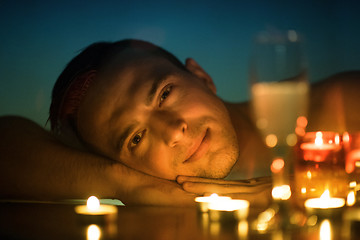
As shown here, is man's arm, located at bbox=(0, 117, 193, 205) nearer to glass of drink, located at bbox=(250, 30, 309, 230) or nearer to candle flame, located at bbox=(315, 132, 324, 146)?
candle flame, located at bbox=(315, 132, 324, 146)

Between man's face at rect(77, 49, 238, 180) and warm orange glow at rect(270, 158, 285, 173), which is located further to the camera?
man's face at rect(77, 49, 238, 180)

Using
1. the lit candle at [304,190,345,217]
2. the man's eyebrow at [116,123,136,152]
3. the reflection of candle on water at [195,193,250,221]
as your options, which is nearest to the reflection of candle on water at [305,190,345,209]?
the lit candle at [304,190,345,217]

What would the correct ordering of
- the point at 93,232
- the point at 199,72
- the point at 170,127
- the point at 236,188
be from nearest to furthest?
1. the point at 93,232
2. the point at 236,188
3. the point at 170,127
4. the point at 199,72

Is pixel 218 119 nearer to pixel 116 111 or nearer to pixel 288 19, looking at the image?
pixel 116 111

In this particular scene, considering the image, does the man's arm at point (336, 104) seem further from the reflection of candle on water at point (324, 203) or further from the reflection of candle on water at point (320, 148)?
the reflection of candle on water at point (324, 203)

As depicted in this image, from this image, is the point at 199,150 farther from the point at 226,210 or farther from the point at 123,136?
the point at 226,210

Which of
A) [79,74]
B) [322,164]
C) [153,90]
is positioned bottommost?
[322,164]

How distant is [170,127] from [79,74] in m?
0.58

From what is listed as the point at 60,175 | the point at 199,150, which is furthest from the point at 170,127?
the point at 60,175

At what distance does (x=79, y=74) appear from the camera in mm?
1850

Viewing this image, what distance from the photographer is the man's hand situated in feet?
4.22

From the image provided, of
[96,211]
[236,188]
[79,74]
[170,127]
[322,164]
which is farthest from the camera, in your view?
[79,74]

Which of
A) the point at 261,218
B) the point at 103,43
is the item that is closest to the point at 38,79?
the point at 103,43

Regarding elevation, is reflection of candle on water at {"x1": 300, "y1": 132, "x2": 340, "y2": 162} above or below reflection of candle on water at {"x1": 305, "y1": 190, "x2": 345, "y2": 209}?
above
